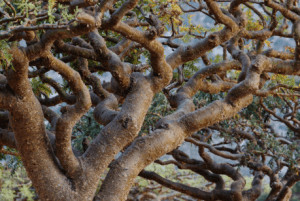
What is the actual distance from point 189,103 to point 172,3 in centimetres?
128

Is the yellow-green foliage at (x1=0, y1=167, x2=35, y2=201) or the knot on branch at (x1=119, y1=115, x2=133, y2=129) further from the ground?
the knot on branch at (x1=119, y1=115, x2=133, y2=129)

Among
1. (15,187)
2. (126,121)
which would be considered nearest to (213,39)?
(126,121)

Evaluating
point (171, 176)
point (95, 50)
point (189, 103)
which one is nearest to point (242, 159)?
point (189, 103)

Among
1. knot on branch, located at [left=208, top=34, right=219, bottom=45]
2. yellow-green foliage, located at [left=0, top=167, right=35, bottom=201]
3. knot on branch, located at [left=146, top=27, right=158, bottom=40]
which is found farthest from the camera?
yellow-green foliage, located at [left=0, top=167, right=35, bottom=201]

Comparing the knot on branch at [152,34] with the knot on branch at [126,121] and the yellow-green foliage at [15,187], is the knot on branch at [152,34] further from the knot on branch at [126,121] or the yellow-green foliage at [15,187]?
the yellow-green foliage at [15,187]

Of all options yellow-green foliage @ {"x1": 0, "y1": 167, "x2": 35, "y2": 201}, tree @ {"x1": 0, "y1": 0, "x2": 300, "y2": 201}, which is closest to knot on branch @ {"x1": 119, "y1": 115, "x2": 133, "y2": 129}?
tree @ {"x1": 0, "y1": 0, "x2": 300, "y2": 201}

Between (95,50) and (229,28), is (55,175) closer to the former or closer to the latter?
(95,50)

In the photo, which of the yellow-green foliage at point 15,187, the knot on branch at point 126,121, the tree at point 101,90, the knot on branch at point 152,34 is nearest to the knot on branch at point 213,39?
the tree at point 101,90

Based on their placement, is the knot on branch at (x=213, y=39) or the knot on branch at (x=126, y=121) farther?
the knot on branch at (x=213, y=39)

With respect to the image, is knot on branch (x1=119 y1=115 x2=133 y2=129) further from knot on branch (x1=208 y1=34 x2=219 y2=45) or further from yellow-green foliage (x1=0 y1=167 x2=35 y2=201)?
yellow-green foliage (x1=0 y1=167 x2=35 y2=201)

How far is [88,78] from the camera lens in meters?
3.95

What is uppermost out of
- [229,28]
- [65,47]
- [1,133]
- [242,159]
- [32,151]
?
[229,28]

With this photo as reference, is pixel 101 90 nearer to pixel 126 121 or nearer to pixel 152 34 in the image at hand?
pixel 126 121

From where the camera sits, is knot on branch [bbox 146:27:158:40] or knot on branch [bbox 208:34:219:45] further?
knot on branch [bbox 208:34:219:45]
